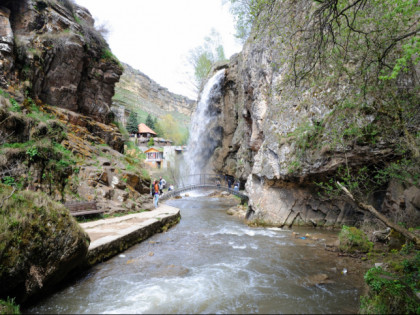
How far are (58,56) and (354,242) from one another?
17995 millimetres

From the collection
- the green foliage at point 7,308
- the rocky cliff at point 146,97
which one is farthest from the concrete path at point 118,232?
the rocky cliff at point 146,97

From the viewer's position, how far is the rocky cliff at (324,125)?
257 inches

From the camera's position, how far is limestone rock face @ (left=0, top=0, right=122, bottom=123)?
12.0 metres

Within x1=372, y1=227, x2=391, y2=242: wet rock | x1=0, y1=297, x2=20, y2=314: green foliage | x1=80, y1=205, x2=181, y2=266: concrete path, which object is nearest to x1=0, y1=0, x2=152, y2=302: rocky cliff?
x1=0, y1=297, x2=20, y2=314: green foliage

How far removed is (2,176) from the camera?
25.3 feet

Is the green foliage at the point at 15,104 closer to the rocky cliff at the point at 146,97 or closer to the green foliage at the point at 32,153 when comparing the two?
the green foliage at the point at 32,153

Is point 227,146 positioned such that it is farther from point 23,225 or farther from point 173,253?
point 23,225

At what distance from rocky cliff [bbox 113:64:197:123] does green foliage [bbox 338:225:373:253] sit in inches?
2237

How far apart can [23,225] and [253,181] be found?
431 inches

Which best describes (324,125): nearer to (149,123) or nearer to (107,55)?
(107,55)

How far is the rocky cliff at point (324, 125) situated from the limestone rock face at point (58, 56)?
37.7 feet

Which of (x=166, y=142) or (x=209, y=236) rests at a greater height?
(x=166, y=142)

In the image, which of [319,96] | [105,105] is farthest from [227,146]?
[319,96]

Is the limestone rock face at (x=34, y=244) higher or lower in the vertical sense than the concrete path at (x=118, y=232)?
higher
